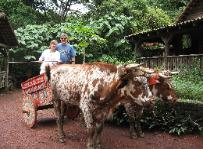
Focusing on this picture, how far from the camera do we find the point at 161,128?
40.1 ft

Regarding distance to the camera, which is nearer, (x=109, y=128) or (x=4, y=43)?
(x=109, y=128)

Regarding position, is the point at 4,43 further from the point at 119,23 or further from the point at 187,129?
the point at 187,129

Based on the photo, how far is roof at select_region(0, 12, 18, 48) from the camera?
23.4 meters

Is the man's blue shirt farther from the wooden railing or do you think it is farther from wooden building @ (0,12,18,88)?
wooden building @ (0,12,18,88)

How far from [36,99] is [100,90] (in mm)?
3495

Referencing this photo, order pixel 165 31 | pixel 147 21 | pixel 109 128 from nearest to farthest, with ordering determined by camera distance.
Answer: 1. pixel 109 128
2. pixel 165 31
3. pixel 147 21

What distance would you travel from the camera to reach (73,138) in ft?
36.5

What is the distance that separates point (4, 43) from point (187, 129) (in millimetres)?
15475

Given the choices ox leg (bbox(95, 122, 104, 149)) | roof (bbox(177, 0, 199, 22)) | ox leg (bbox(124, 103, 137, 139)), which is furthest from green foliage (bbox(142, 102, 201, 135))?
roof (bbox(177, 0, 199, 22))

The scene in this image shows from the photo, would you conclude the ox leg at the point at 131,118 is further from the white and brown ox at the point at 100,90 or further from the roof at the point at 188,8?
the roof at the point at 188,8

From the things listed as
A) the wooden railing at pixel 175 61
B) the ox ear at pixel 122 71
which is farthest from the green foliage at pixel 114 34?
the ox ear at pixel 122 71

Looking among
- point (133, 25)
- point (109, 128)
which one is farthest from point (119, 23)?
point (109, 128)

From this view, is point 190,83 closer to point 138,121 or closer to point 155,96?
point 155,96

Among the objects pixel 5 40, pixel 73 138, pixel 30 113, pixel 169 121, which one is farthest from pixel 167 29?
pixel 73 138
